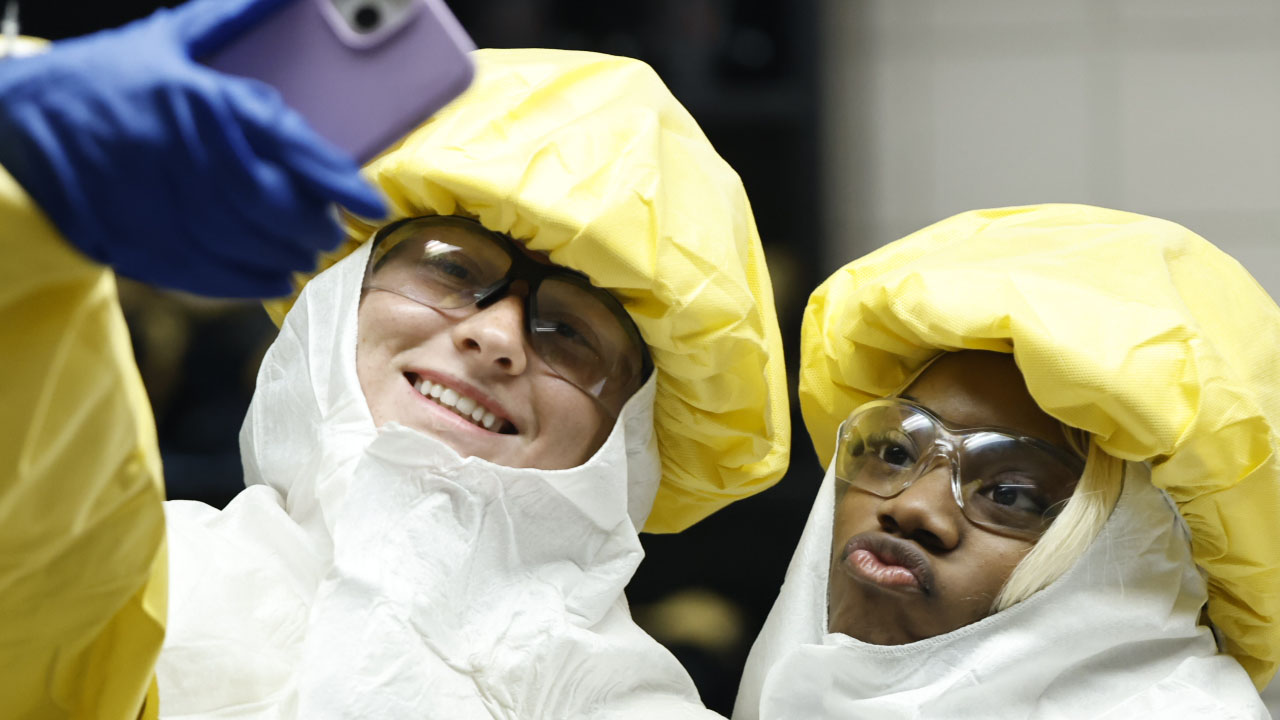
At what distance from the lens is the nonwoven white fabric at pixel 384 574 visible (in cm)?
117

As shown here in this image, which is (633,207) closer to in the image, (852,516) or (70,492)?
(852,516)

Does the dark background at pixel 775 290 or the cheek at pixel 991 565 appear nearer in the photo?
the cheek at pixel 991 565

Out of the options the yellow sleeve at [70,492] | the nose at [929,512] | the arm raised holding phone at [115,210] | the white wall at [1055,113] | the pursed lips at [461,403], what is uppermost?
the arm raised holding phone at [115,210]

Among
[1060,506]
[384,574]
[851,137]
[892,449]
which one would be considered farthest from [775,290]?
[384,574]

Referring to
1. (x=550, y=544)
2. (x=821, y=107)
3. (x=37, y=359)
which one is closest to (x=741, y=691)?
(x=550, y=544)

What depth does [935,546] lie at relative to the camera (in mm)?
1327

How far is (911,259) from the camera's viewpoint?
1516 mm

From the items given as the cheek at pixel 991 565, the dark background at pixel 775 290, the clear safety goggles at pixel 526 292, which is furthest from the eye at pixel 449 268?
the dark background at pixel 775 290

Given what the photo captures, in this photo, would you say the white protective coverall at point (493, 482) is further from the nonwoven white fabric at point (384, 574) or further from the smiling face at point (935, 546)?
the smiling face at point (935, 546)

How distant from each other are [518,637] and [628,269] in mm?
367

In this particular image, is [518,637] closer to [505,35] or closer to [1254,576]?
[1254,576]

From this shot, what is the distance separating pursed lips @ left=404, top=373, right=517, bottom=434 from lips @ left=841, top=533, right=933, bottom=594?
377mm

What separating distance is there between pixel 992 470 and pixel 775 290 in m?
1.36

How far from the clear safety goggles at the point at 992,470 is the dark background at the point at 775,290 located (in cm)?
124
